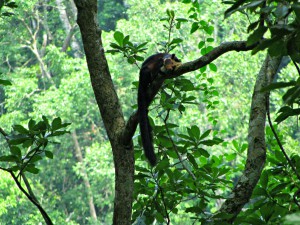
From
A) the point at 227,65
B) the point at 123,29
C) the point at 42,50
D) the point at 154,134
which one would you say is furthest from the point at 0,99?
the point at 154,134

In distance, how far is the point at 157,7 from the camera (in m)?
12.6

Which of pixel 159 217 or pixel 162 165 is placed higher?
pixel 162 165

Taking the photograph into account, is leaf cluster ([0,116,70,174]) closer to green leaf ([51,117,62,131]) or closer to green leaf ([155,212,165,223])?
green leaf ([51,117,62,131])

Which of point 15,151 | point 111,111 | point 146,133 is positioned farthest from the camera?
point 146,133

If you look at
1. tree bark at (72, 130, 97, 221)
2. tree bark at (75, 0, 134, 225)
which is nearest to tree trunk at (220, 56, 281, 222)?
tree bark at (75, 0, 134, 225)

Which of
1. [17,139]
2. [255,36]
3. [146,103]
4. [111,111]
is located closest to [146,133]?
[146,103]

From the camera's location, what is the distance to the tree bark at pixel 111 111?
170cm

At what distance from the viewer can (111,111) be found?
177 cm

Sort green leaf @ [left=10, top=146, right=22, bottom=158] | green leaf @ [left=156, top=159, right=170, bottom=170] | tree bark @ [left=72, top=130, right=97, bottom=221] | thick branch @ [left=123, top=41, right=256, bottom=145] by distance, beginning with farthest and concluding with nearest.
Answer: tree bark @ [left=72, top=130, right=97, bottom=221], green leaf @ [left=156, top=159, right=170, bottom=170], green leaf @ [left=10, top=146, right=22, bottom=158], thick branch @ [left=123, top=41, right=256, bottom=145]

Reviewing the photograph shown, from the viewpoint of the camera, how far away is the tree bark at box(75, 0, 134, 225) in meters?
1.70

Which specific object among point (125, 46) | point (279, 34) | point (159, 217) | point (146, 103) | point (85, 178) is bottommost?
point (159, 217)

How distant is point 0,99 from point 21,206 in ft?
11.9

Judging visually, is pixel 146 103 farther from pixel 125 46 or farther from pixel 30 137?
pixel 30 137

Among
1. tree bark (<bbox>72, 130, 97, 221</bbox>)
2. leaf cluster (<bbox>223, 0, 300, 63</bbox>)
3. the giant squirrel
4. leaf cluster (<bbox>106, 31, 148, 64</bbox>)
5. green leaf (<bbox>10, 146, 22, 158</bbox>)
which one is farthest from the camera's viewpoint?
tree bark (<bbox>72, 130, 97, 221</bbox>)
